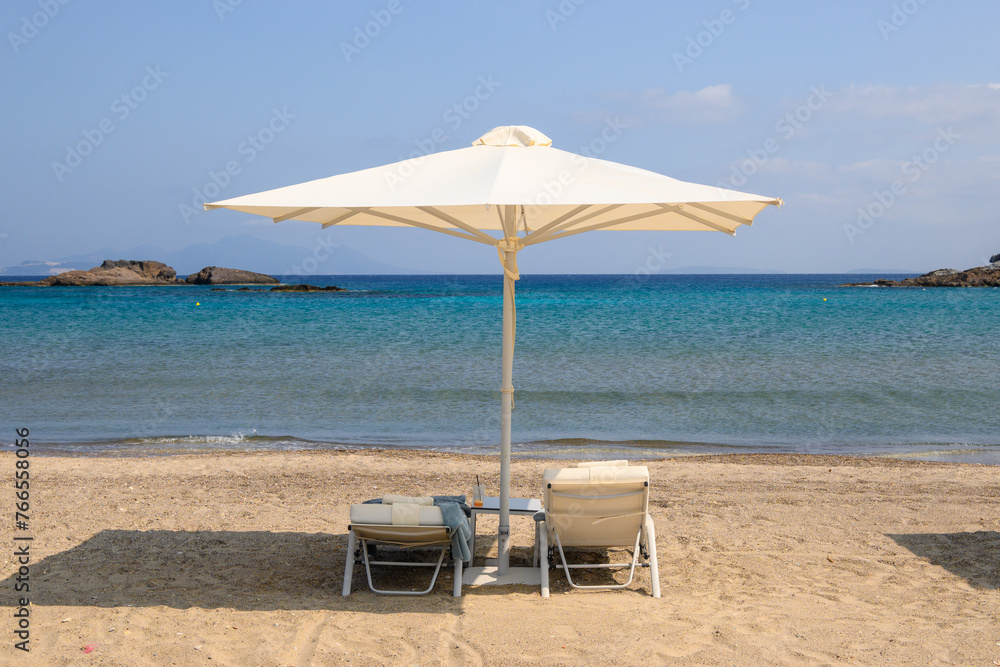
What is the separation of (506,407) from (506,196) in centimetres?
130

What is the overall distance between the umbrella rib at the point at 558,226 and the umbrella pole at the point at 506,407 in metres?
0.14

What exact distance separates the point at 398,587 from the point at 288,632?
33.9 inches

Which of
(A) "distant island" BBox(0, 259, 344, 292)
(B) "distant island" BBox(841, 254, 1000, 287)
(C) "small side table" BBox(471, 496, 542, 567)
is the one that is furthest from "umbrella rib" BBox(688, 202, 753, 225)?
(B) "distant island" BBox(841, 254, 1000, 287)

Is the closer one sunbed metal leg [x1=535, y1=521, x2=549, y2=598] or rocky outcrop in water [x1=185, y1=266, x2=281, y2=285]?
sunbed metal leg [x1=535, y1=521, x2=549, y2=598]

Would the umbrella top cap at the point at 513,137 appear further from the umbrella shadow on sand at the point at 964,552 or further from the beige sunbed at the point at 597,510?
the umbrella shadow on sand at the point at 964,552

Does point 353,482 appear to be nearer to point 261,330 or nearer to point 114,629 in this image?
point 114,629

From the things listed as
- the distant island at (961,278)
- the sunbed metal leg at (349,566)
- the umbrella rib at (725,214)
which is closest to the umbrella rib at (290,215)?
the sunbed metal leg at (349,566)

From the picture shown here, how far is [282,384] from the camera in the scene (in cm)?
1370

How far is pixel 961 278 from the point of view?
69125 mm

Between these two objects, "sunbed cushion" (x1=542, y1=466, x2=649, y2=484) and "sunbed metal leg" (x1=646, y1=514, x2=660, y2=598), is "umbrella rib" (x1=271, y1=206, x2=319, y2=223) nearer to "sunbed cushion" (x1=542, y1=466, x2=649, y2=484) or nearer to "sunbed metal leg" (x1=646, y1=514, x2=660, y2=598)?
"sunbed cushion" (x1=542, y1=466, x2=649, y2=484)

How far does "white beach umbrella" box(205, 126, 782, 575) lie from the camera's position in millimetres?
3506

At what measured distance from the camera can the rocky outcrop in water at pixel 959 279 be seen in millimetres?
66875

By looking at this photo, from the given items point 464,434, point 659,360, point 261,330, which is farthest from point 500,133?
point 261,330

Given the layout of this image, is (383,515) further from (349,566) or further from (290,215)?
(290,215)
